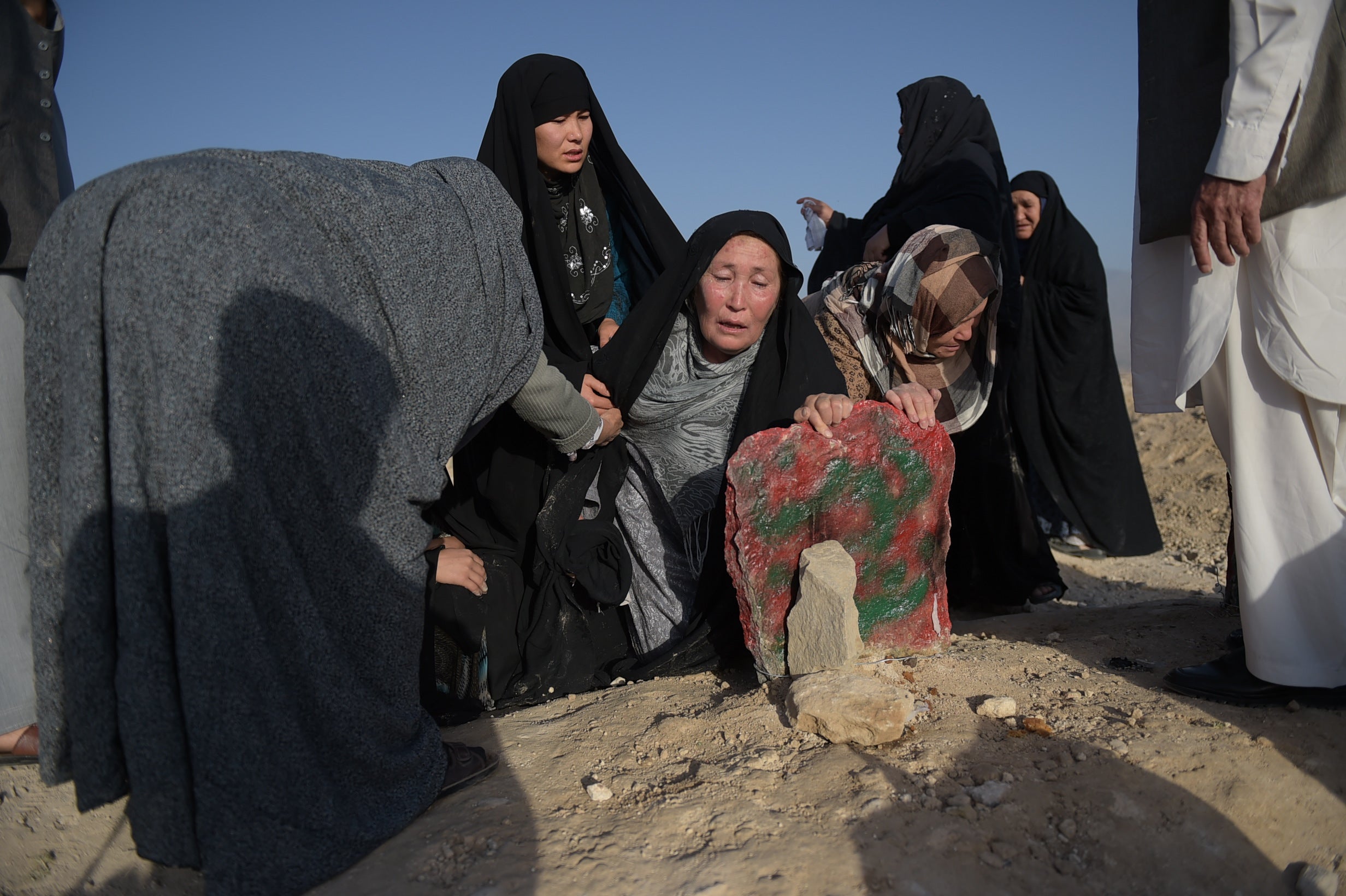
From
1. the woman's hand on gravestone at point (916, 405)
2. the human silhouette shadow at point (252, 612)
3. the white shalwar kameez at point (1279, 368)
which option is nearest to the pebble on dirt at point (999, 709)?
the white shalwar kameez at point (1279, 368)

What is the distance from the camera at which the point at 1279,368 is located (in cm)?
198

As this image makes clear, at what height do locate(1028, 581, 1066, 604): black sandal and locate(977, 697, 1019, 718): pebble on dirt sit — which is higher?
locate(977, 697, 1019, 718): pebble on dirt

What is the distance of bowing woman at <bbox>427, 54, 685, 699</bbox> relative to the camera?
8.59 feet

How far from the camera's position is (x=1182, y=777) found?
5.74 ft

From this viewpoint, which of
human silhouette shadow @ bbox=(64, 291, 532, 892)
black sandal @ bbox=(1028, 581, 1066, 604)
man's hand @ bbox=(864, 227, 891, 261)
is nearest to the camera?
human silhouette shadow @ bbox=(64, 291, 532, 892)

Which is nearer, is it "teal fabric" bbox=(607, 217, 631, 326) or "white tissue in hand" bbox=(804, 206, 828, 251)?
"teal fabric" bbox=(607, 217, 631, 326)

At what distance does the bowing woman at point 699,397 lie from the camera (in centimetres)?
265

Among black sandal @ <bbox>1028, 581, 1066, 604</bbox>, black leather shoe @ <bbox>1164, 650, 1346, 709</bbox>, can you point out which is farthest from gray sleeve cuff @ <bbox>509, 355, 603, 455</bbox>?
black sandal @ <bbox>1028, 581, 1066, 604</bbox>

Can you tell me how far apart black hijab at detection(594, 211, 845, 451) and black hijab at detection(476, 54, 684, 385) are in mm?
255

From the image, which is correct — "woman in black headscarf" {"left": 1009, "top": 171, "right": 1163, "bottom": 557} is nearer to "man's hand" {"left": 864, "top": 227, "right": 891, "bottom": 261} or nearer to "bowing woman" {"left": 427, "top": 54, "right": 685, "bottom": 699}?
"man's hand" {"left": 864, "top": 227, "right": 891, "bottom": 261}

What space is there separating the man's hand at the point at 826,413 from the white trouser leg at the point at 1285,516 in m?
0.94

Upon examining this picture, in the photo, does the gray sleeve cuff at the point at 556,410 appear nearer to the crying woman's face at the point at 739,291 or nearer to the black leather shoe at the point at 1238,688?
the crying woman's face at the point at 739,291

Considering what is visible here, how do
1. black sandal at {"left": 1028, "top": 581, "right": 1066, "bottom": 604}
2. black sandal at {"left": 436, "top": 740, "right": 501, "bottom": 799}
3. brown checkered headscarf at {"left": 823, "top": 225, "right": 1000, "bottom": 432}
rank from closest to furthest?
black sandal at {"left": 436, "top": 740, "right": 501, "bottom": 799}, brown checkered headscarf at {"left": 823, "top": 225, "right": 1000, "bottom": 432}, black sandal at {"left": 1028, "top": 581, "right": 1066, "bottom": 604}

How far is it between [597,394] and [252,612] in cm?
141
